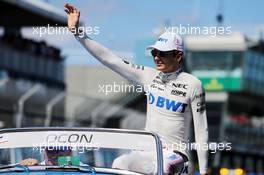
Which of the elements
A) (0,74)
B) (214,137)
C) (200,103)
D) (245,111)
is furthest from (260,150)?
(200,103)

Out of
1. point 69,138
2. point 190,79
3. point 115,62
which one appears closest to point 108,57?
point 115,62

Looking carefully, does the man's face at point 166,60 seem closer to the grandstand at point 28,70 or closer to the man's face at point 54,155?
the man's face at point 54,155

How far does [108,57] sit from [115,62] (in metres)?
0.07

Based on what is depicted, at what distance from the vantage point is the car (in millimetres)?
7633

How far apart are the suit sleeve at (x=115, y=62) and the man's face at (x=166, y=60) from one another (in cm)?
16

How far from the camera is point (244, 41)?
72.2 meters

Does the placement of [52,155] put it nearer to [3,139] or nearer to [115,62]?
[3,139]

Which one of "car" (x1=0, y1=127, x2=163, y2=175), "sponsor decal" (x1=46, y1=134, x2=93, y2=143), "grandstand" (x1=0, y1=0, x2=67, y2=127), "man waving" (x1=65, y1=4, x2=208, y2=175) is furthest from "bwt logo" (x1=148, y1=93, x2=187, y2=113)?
"grandstand" (x1=0, y1=0, x2=67, y2=127)

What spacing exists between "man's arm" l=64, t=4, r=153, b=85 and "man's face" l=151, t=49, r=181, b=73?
151 mm

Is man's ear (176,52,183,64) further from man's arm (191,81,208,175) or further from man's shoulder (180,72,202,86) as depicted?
man's arm (191,81,208,175)

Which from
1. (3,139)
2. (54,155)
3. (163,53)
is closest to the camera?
(54,155)

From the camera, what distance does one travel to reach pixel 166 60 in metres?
8.57

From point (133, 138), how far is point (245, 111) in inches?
3101

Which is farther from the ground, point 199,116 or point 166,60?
point 166,60
